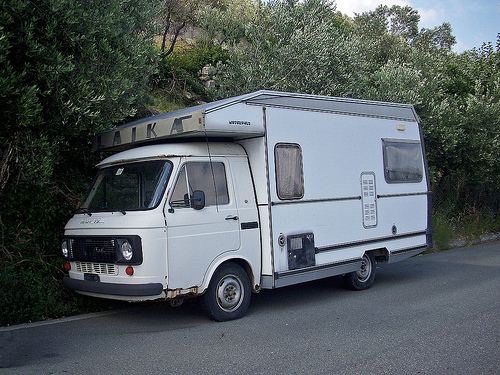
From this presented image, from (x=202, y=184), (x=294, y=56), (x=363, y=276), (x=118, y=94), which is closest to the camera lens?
(x=202, y=184)

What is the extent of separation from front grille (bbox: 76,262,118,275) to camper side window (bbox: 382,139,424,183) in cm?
523

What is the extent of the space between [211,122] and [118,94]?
1.92 meters

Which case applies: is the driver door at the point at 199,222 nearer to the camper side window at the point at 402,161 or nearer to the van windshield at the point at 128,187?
the van windshield at the point at 128,187

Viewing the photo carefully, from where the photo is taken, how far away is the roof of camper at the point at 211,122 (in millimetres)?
6668

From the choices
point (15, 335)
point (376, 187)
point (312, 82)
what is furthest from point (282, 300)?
point (312, 82)

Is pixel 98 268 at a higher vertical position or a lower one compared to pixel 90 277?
higher

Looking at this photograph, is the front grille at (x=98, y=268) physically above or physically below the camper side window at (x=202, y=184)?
below

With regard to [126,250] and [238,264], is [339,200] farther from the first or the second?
[126,250]

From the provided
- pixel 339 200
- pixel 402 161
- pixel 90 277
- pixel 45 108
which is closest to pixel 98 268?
pixel 90 277

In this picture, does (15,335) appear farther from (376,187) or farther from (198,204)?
(376,187)

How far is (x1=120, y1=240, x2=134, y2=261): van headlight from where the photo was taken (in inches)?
241

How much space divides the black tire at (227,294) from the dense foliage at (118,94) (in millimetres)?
2066

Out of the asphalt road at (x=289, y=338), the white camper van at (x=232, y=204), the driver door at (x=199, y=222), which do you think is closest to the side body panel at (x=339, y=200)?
the white camper van at (x=232, y=204)

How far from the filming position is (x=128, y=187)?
271 inches
